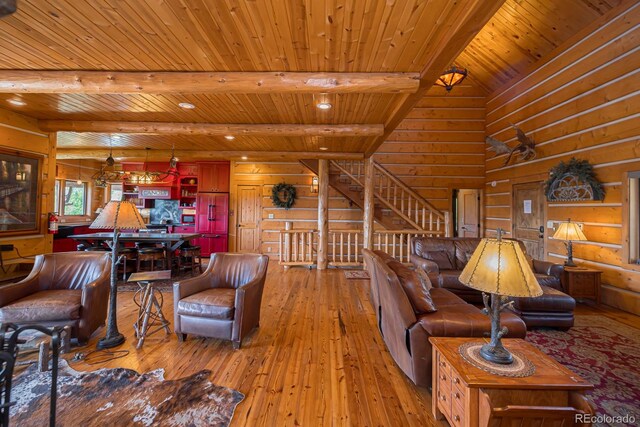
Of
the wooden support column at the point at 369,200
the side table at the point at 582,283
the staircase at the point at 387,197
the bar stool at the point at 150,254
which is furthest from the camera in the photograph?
the staircase at the point at 387,197

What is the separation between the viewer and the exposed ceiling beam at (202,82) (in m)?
2.96

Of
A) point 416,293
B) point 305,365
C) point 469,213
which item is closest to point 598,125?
point 469,213

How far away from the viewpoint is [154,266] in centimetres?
587

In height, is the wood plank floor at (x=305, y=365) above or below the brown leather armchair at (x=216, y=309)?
below

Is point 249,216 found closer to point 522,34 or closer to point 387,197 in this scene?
point 387,197

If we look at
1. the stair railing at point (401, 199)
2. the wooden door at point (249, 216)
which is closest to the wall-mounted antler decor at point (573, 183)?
the stair railing at point (401, 199)

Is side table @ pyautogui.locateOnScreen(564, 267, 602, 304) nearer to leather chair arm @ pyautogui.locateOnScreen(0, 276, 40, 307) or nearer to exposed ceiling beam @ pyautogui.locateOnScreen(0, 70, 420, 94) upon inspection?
exposed ceiling beam @ pyautogui.locateOnScreen(0, 70, 420, 94)

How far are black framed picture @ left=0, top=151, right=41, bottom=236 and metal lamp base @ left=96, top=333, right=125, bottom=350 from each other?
338 centimetres

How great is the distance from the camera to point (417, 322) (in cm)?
221

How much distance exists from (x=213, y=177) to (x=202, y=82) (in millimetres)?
5626

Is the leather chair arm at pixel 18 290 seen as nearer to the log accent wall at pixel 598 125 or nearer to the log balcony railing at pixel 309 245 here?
the log balcony railing at pixel 309 245

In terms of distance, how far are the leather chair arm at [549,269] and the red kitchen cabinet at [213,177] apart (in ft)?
24.7

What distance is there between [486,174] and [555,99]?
9.14 feet

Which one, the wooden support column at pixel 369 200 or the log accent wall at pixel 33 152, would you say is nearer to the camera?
the log accent wall at pixel 33 152
